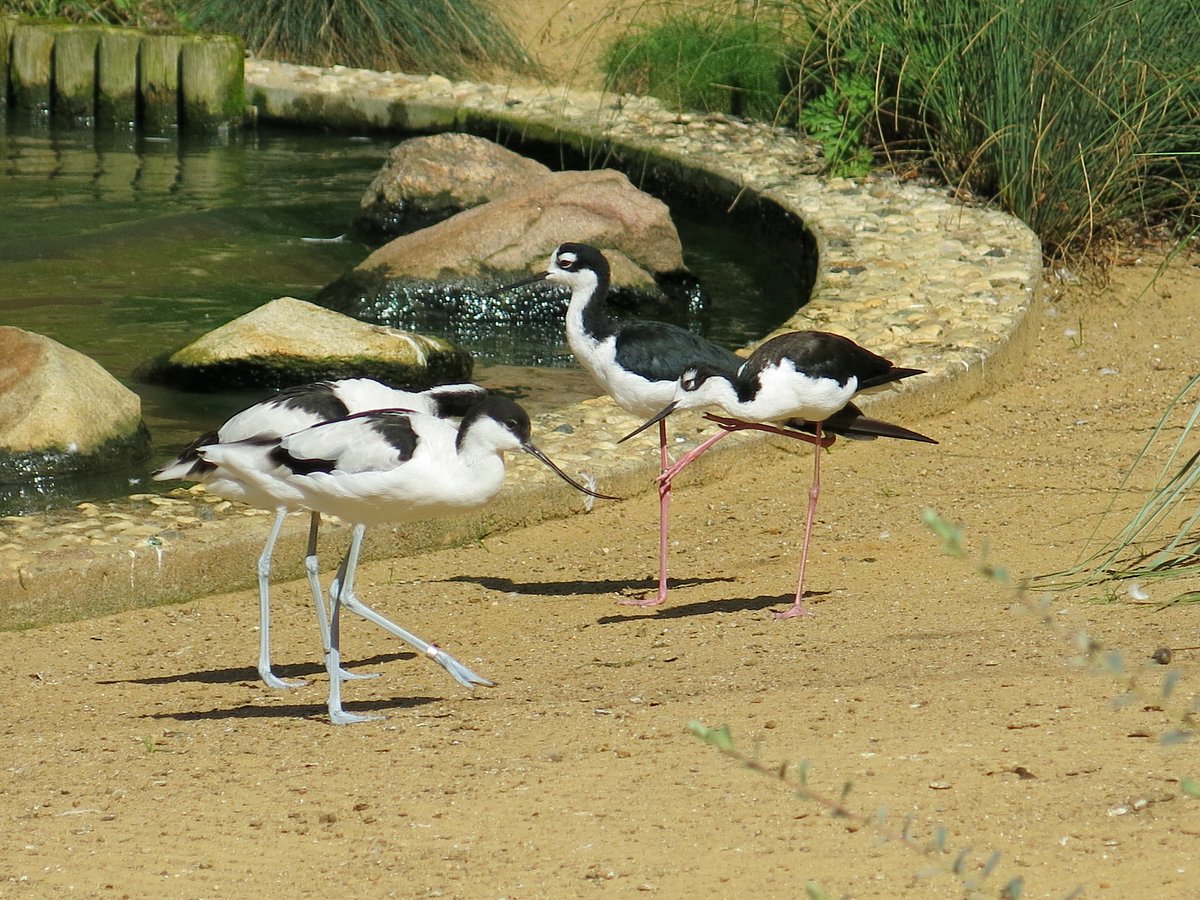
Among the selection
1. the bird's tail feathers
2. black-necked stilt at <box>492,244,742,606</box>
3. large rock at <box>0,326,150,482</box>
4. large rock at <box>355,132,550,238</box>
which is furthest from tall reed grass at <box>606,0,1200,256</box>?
large rock at <box>0,326,150,482</box>

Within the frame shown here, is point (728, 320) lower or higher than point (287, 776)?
lower

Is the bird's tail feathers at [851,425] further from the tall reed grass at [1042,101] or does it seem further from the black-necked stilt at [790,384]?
the tall reed grass at [1042,101]

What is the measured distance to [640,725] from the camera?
13.4 feet

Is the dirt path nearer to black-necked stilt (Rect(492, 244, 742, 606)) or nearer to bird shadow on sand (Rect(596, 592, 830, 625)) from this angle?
bird shadow on sand (Rect(596, 592, 830, 625))

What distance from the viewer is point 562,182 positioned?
32.9 feet

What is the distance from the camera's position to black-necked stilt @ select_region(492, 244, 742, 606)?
5746 millimetres

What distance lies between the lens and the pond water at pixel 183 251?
8664mm

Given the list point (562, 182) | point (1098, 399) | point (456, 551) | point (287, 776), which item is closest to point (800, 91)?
point (562, 182)

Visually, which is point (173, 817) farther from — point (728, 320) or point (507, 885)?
point (728, 320)

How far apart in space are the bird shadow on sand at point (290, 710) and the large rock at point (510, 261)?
512cm

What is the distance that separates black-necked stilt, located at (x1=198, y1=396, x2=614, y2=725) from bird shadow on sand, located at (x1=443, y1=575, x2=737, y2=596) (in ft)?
4.08

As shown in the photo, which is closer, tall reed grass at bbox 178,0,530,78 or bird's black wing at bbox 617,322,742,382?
bird's black wing at bbox 617,322,742,382

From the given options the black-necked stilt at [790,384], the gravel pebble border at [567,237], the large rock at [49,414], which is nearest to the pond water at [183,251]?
the large rock at [49,414]

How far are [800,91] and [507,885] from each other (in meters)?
9.31
